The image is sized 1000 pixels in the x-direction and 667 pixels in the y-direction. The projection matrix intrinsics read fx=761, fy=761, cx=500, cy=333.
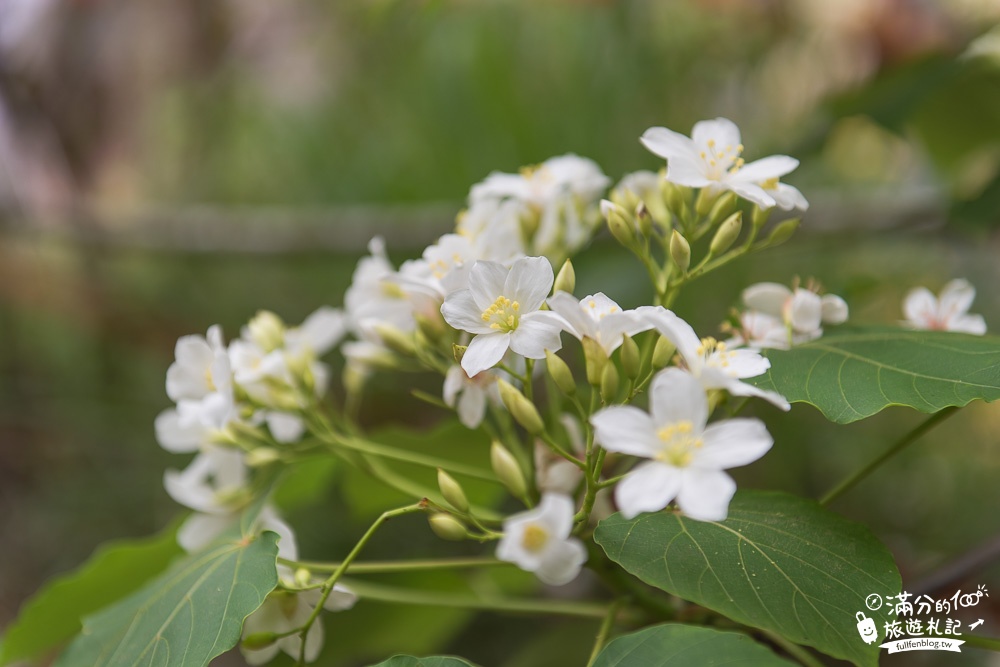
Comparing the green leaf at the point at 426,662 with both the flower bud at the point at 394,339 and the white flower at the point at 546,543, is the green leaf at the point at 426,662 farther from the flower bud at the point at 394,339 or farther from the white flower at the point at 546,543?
the flower bud at the point at 394,339

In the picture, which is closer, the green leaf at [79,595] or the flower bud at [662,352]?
the flower bud at [662,352]

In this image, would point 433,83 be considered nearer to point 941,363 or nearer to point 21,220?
point 21,220

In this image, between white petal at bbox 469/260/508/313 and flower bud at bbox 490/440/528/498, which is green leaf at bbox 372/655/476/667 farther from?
white petal at bbox 469/260/508/313

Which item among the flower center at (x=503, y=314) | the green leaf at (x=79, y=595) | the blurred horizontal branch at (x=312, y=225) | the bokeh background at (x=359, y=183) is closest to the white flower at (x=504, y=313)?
the flower center at (x=503, y=314)

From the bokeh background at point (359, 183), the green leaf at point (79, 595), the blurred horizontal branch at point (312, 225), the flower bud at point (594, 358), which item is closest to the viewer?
the flower bud at point (594, 358)

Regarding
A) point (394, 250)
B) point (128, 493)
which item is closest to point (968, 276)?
point (394, 250)
